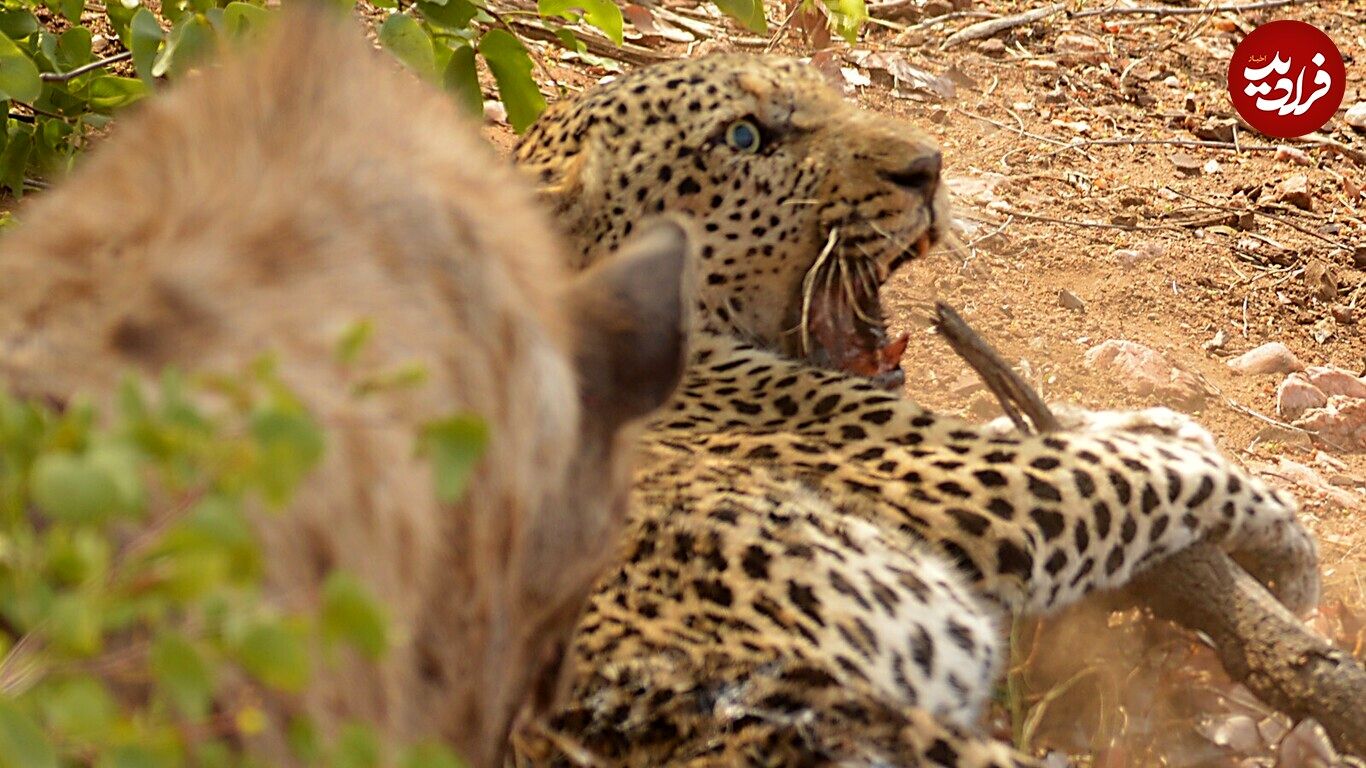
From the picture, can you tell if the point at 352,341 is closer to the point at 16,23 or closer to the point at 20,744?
the point at 20,744

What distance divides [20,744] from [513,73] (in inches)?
125

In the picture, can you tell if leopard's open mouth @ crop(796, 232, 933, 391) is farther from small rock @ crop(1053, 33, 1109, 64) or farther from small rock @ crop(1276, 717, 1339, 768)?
small rock @ crop(1053, 33, 1109, 64)

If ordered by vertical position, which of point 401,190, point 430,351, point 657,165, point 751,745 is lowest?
point 751,745

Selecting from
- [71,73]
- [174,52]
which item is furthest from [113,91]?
[174,52]

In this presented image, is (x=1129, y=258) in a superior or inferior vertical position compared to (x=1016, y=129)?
inferior

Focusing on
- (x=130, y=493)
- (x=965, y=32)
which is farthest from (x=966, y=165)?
(x=130, y=493)

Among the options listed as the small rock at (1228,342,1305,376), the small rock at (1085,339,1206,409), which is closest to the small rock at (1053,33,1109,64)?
the small rock at (1228,342,1305,376)

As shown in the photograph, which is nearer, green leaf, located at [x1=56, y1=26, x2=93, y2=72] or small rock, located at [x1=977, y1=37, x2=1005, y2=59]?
green leaf, located at [x1=56, y1=26, x2=93, y2=72]

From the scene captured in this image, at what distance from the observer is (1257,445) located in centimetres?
508

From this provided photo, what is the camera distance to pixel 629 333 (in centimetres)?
159

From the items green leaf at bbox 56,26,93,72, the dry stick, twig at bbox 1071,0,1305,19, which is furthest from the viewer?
twig at bbox 1071,0,1305,19

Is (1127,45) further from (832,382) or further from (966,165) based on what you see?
(832,382)

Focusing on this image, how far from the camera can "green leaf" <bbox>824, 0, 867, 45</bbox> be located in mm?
4492

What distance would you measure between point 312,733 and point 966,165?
5937 millimetres
